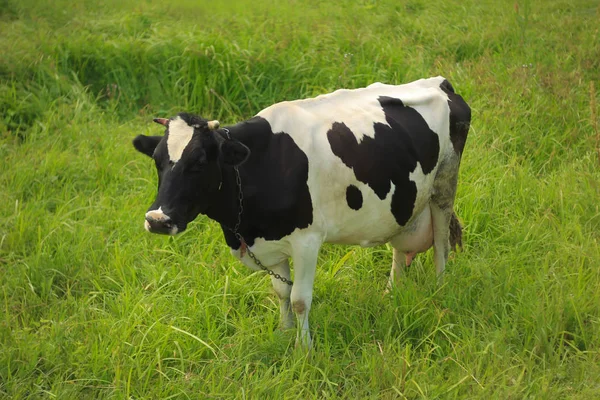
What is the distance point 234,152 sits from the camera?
3.82m

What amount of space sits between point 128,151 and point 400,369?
11.5 ft

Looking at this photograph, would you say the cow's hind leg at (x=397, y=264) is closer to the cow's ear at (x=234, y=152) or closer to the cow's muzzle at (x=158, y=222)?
the cow's ear at (x=234, y=152)

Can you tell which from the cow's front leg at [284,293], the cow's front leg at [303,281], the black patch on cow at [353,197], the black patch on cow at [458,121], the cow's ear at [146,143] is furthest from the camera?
the black patch on cow at [458,121]

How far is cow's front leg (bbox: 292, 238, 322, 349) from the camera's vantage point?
13.7 feet

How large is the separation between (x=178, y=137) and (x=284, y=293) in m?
1.26

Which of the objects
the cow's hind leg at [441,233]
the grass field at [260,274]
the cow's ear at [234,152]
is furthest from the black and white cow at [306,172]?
the grass field at [260,274]

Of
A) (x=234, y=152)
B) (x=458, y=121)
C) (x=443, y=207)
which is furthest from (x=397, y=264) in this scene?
(x=234, y=152)

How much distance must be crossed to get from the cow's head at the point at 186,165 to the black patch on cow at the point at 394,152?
72 cm

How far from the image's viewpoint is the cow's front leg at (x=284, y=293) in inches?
177

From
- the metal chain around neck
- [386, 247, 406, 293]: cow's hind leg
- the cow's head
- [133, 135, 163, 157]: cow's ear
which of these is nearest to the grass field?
[386, 247, 406, 293]: cow's hind leg

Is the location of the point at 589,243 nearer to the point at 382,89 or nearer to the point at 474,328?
the point at 474,328

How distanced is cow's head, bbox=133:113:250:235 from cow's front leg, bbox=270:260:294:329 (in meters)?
0.80

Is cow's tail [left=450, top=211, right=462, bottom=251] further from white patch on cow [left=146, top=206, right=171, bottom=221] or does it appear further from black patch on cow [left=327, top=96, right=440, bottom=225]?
white patch on cow [left=146, top=206, right=171, bottom=221]

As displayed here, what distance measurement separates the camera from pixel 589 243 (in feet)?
16.6
